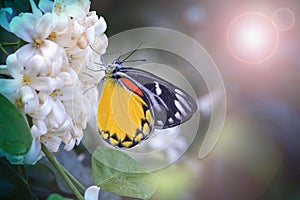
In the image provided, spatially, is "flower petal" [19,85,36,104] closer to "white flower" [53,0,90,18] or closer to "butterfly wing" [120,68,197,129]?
"white flower" [53,0,90,18]

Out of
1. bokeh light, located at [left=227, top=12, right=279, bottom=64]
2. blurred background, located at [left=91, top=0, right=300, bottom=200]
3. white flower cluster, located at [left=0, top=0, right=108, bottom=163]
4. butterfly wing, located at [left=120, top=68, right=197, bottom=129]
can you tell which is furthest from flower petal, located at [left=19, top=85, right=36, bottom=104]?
bokeh light, located at [left=227, top=12, right=279, bottom=64]

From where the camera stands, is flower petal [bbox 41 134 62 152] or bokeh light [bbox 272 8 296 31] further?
bokeh light [bbox 272 8 296 31]

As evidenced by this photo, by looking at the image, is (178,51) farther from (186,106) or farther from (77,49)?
(77,49)

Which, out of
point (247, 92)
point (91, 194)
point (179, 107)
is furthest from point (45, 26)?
point (247, 92)

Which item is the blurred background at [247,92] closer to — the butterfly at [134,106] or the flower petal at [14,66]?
the butterfly at [134,106]

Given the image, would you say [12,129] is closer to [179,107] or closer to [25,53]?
[25,53]

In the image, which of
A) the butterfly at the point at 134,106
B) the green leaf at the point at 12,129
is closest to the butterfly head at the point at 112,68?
the butterfly at the point at 134,106

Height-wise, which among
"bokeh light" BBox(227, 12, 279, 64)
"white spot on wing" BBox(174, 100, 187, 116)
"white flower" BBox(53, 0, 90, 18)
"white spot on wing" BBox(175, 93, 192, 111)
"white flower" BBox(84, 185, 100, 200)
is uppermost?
"bokeh light" BBox(227, 12, 279, 64)
